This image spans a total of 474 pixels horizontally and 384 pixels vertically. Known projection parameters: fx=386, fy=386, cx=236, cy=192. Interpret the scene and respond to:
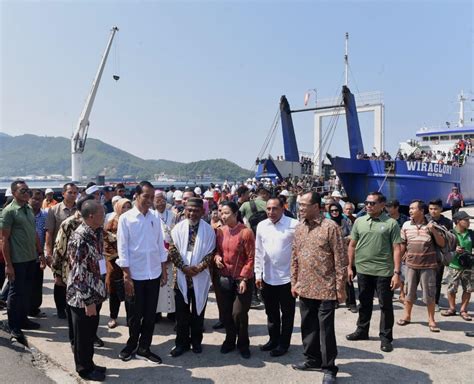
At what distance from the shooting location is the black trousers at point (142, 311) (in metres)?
3.61

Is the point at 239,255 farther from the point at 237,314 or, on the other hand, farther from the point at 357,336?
the point at 357,336

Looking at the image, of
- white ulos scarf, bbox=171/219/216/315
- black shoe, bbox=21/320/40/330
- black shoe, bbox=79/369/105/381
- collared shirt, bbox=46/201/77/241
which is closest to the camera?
black shoe, bbox=79/369/105/381

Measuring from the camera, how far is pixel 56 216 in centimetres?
495

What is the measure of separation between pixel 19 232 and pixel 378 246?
3808mm

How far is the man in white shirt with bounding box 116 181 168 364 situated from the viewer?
359 centimetres

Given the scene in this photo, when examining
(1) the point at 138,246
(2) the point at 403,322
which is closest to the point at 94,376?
(1) the point at 138,246

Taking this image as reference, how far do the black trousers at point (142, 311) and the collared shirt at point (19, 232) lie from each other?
4.51 ft

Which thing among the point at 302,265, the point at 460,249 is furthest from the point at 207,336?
the point at 460,249

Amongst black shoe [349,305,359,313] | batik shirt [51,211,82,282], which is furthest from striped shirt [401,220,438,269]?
batik shirt [51,211,82,282]

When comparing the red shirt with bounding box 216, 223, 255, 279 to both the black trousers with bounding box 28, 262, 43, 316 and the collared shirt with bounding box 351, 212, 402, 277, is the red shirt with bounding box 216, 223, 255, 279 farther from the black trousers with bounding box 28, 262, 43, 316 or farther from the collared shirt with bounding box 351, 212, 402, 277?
the black trousers with bounding box 28, 262, 43, 316

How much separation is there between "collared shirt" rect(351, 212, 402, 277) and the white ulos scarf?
160 centimetres

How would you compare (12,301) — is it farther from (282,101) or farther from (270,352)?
(282,101)

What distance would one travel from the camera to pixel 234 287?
379 cm

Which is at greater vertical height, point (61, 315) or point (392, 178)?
point (392, 178)
